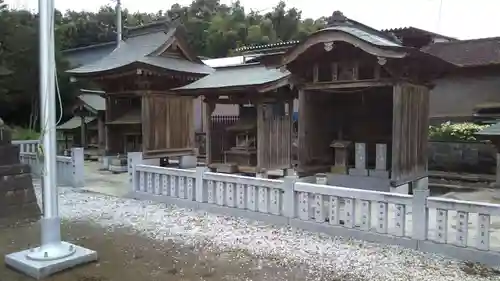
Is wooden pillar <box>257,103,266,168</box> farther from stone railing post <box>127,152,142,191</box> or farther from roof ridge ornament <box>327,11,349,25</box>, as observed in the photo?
stone railing post <box>127,152,142,191</box>

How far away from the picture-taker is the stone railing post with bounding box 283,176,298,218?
656cm

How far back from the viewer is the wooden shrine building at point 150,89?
1283 centimetres

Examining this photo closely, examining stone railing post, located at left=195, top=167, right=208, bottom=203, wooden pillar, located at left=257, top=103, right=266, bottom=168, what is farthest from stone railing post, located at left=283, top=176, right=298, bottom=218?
wooden pillar, located at left=257, top=103, right=266, bottom=168

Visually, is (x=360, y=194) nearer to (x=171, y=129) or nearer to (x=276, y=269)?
(x=276, y=269)

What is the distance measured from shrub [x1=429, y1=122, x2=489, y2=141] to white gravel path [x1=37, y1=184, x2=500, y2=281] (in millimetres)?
7825

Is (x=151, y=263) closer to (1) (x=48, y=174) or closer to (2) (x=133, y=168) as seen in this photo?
(1) (x=48, y=174)

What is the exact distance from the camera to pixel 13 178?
737 cm

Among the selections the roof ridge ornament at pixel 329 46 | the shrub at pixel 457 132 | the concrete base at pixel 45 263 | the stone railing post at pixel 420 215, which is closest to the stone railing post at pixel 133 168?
the concrete base at pixel 45 263

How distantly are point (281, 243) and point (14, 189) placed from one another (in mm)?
4740

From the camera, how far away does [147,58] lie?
42.5 ft

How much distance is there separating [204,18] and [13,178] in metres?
34.4

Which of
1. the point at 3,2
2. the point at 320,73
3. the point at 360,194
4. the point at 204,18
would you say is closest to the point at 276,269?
the point at 360,194

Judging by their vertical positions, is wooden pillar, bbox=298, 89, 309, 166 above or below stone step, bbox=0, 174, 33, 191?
above

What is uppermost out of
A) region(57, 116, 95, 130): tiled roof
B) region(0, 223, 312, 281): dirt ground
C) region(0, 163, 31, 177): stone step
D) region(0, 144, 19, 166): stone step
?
region(57, 116, 95, 130): tiled roof
